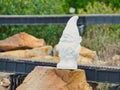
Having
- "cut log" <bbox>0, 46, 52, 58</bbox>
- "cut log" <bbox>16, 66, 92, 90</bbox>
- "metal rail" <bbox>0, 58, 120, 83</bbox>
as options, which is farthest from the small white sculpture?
"cut log" <bbox>0, 46, 52, 58</bbox>

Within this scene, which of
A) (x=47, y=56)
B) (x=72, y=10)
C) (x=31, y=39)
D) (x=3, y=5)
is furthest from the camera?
(x=72, y=10)

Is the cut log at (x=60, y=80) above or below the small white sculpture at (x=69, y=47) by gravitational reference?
below

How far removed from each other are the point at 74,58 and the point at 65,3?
320 inches

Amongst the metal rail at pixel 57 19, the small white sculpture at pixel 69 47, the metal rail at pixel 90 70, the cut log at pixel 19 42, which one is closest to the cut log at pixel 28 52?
the cut log at pixel 19 42

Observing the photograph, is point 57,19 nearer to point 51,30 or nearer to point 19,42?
point 19,42

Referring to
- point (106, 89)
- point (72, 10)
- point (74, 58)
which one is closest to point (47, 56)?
point (106, 89)

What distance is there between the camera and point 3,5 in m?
11.3

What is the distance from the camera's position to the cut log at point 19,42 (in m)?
9.85

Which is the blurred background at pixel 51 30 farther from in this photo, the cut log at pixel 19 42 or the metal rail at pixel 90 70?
the metal rail at pixel 90 70

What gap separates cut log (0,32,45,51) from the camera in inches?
388

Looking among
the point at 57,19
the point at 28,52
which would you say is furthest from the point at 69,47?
the point at 57,19

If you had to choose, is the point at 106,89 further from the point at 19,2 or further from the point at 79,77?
the point at 19,2

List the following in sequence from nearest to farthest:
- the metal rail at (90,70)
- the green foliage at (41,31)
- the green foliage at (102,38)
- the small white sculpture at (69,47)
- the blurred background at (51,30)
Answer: the small white sculpture at (69,47) → the metal rail at (90,70) → the green foliage at (102,38) → the blurred background at (51,30) → the green foliage at (41,31)

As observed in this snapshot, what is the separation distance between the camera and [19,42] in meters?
9.95
